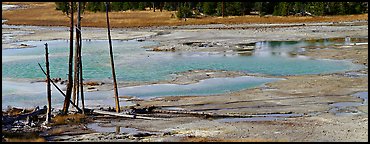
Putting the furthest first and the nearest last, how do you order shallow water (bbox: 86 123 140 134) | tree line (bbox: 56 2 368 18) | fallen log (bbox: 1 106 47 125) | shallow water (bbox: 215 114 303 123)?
tree line (bbox: 56 2 368 18)
shallow water (bbox: 215 114 303 123)
fallen log (bbox: 1 106 47 125)
shallow water (bbox: 86 123 140 134)

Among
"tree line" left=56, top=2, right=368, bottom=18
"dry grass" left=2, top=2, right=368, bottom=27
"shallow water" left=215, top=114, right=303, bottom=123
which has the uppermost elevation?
"tree line" left=56, top=2, right=368, bottom=18

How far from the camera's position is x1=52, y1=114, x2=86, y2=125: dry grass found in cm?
1984

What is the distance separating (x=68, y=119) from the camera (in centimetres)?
2027

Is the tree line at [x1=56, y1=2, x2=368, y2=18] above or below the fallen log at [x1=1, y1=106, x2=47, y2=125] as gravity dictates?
above

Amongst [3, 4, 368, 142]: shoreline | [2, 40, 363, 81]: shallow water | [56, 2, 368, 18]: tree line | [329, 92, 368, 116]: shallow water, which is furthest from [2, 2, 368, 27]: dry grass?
[329, 92, 368, 116]: shallow water

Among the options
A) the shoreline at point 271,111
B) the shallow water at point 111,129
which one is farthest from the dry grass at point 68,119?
the shallow water at point 111,129

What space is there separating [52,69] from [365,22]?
37.9 metres

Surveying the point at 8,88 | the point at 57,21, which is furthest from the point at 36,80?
the point at 57,21

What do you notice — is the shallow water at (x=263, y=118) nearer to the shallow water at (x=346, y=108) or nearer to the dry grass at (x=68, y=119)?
the shallow water at (x=346, y=108)

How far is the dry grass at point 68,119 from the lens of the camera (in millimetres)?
19844

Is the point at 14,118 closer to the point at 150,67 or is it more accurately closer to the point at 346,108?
the point at 346,108

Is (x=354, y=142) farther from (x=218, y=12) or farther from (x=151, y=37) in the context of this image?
(x=218, y=12)

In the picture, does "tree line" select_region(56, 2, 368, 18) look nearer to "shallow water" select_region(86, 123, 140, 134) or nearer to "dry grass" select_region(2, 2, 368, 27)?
"dry grass" select_region(2, 2, 368, 27)

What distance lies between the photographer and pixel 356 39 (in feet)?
151
